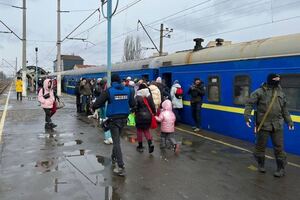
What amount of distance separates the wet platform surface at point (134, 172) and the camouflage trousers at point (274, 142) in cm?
40

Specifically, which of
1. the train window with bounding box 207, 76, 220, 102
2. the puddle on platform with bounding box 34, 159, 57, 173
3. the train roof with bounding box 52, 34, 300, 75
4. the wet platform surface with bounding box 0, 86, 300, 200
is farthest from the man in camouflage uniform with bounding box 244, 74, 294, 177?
the train window with bounding box 207, 76, 220, 102

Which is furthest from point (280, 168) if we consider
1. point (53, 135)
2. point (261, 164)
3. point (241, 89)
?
point (53, 135)

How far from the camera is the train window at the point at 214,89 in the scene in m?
12.6

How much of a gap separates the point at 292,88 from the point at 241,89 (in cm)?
212

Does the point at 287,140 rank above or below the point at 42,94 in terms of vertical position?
below

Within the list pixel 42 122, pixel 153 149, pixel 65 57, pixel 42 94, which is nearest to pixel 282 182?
pixel 153 149

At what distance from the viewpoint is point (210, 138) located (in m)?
11.7

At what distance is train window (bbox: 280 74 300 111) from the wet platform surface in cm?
117

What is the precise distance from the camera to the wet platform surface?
6363 mm

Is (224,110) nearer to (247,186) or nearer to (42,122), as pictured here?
(247,186)

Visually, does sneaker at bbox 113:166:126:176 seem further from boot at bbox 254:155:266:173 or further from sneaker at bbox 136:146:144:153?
boot at bbox 254:155:266:173

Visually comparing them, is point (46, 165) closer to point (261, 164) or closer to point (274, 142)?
point (261, 164)

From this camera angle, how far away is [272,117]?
760 cm

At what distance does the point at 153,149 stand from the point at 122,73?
13.0 metres
